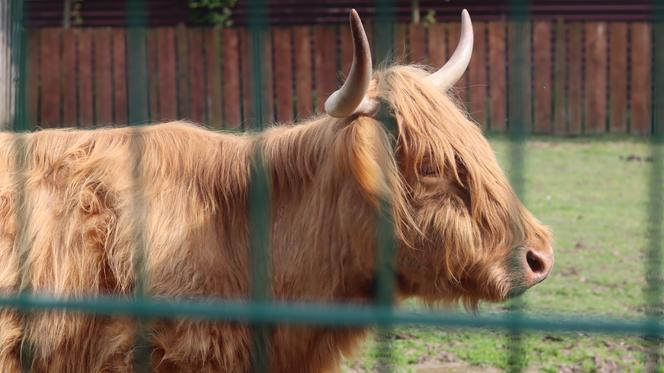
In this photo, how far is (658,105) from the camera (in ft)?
9.71

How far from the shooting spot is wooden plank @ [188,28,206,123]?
19189mm

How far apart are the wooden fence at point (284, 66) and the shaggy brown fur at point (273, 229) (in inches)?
552

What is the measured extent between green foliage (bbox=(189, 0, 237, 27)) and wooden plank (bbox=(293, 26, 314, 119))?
2.50m

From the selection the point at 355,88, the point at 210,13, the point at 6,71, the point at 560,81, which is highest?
the point at 210,13

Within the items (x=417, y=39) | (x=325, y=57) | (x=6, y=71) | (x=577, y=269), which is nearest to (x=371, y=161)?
(x=577, y=269)

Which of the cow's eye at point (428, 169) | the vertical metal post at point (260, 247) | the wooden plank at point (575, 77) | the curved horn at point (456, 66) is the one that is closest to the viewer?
the vertical metal post at point (260, 247)

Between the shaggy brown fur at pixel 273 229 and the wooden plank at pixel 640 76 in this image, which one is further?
the wooden plank at pixel 640 76

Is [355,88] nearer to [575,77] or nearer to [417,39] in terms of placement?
[417,39]

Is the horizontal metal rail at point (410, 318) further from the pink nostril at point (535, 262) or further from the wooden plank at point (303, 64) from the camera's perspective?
the wooden plank at point (303, 64)

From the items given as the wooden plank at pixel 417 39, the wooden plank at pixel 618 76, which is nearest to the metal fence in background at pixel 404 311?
the wooden plank at pixel 417 39

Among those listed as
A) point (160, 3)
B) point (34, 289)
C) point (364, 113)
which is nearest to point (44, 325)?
point (34, 289)

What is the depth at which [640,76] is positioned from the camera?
1903 cm

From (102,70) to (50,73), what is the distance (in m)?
1.08

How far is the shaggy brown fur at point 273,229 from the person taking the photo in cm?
448
